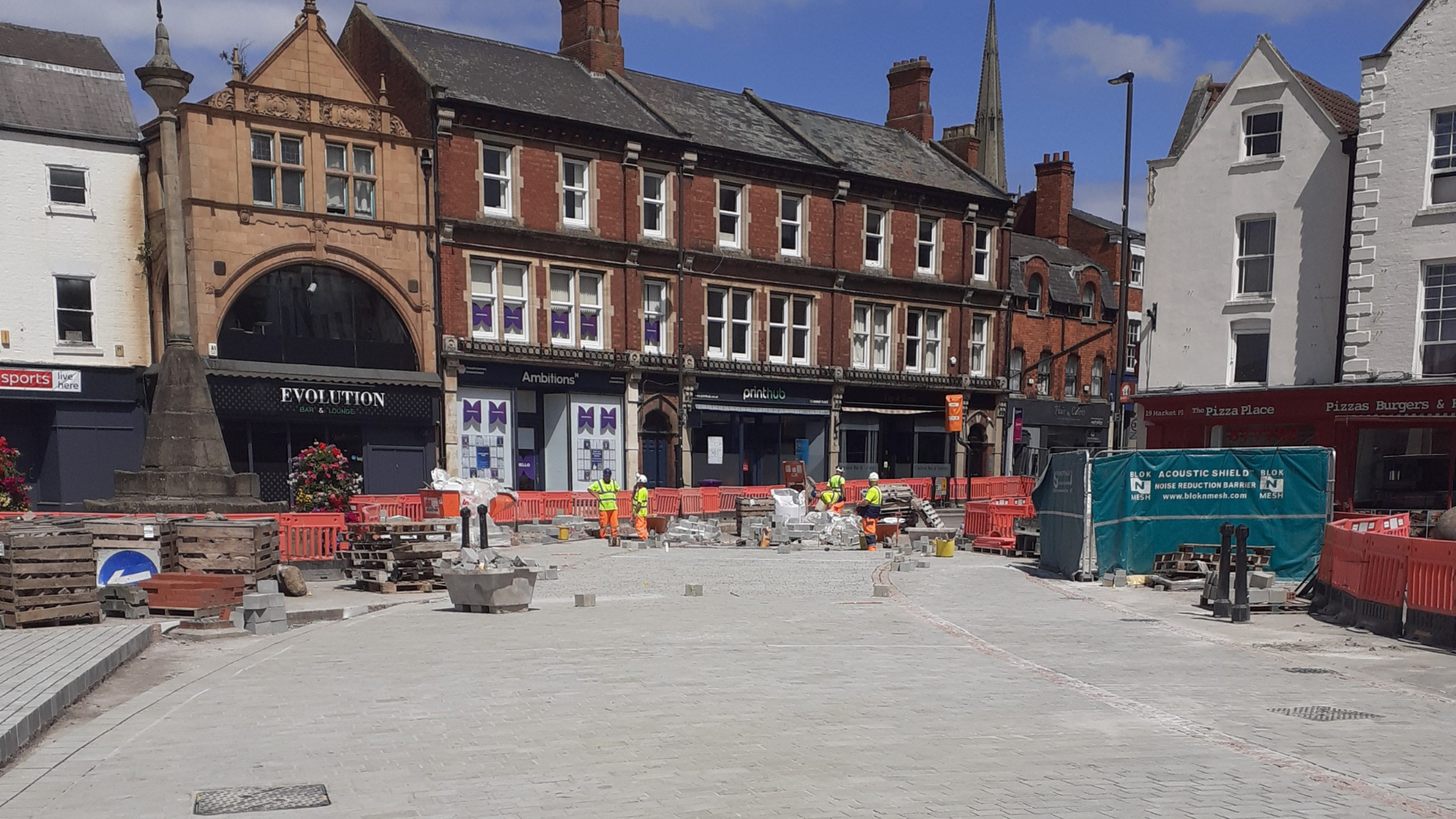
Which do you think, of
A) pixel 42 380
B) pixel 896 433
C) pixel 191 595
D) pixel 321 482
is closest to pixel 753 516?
pixel 321 482

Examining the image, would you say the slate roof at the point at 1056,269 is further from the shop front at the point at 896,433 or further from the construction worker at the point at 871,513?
the construction worker at the point at 871,513

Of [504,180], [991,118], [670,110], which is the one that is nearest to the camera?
[504,180]

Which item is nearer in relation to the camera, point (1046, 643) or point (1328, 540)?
point (1046, 643)

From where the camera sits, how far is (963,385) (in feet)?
151

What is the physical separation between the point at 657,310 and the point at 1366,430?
21253 mm

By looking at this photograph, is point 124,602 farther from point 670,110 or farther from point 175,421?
point 670,110

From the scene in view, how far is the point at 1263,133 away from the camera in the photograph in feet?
100

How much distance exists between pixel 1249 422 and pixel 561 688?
25656 millimetres

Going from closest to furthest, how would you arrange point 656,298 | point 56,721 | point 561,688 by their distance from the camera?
point 56,721
point 561,688
point 656,298

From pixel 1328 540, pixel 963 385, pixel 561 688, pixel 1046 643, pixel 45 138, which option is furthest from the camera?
pixel 963 385

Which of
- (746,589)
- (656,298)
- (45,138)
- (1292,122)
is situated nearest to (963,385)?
(656,298)

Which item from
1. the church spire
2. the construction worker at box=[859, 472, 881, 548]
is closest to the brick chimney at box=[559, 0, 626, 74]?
the construction worker at box=[859, 472, 881, 548]

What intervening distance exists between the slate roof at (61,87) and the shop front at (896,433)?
84.2 feet

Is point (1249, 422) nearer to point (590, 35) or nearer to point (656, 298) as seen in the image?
point (656, 298)
